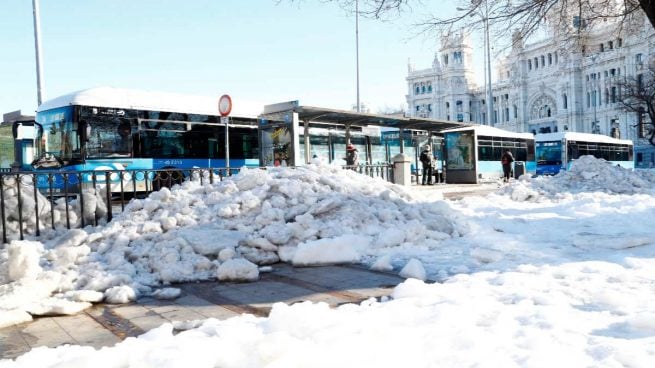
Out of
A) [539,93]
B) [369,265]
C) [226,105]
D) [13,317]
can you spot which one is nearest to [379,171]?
[226,105]

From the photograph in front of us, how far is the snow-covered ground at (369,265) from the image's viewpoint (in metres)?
3.10

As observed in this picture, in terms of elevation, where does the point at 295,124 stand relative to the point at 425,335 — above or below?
above

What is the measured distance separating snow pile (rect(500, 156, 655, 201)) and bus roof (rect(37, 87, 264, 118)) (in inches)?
381

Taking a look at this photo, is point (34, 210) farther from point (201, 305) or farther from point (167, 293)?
point (201, 305)

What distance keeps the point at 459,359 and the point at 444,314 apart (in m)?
0.82

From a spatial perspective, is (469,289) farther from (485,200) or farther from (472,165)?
(472,165)

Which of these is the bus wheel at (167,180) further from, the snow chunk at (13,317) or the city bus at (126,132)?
the snow chunk at (13,317)

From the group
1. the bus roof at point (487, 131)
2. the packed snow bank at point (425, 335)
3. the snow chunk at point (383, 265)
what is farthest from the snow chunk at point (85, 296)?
the bus roof at point (487, 131)

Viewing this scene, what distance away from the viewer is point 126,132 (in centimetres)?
1522

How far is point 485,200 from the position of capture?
44.1 feet

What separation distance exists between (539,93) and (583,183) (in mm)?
88238

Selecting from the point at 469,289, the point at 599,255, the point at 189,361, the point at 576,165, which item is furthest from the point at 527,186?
the point at 189,361

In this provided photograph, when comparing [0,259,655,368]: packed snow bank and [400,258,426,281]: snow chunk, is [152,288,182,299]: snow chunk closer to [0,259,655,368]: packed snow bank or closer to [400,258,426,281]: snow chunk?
[0,259,655,368]: packed snow bank

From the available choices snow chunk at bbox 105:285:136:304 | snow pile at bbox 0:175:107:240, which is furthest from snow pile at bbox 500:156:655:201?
snow chunk at bbox 105:285:136:304
